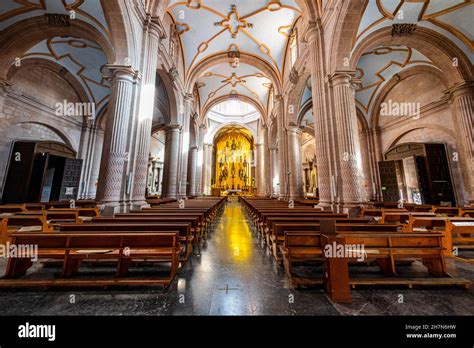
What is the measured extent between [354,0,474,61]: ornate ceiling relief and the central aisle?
26.1ft

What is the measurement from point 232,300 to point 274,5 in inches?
495

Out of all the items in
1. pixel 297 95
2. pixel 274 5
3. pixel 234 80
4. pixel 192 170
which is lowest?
pixel 192 170

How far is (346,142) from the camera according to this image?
552cm

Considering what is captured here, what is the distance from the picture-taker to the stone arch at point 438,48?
7.15 m

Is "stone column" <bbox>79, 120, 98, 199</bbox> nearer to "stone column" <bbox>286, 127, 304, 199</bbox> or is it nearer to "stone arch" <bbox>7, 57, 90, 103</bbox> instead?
"stone arch" <bbox>7, 57, 90, 103</bbox>

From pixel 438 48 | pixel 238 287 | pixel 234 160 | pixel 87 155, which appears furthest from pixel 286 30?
pixel 234 160

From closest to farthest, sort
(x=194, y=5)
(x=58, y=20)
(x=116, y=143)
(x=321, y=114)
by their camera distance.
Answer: (x=116, y=143), (x=321, y=114), (x=58, y=20), (x=194, y=5)

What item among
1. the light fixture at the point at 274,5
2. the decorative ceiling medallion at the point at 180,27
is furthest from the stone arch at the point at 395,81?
the decorative ceiling medallion at the point at 180,27

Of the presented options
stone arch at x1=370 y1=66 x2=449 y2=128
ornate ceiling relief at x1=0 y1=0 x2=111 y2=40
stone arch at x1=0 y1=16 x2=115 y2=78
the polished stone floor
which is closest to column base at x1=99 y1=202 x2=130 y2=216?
the polished stone floor

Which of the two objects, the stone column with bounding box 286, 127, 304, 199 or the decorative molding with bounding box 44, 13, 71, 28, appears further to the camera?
the stone column with bounding box 286, 127, 304, 199

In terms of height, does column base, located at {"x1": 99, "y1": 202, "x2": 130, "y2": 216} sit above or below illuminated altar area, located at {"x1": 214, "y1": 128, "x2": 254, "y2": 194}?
below

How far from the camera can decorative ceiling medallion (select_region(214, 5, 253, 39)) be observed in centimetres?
1012

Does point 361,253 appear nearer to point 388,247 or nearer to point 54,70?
point 388,247
